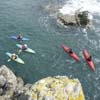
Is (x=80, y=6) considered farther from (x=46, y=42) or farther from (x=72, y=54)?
(x=72, y=54)

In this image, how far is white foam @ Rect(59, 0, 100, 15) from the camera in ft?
183

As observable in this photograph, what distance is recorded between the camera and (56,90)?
2586 centimetres

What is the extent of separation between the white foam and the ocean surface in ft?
0.68

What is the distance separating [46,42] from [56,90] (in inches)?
777

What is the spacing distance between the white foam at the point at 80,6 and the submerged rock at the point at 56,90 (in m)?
29.3

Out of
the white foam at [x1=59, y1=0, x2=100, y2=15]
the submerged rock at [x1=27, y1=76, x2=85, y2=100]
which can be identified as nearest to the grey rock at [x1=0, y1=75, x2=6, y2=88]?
the submerged rock at [x1=27, y1=76, x2=85, y2=100]

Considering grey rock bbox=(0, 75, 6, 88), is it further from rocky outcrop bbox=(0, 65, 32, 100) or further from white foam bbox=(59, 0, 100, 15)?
white foam bbox=(59, 0, 100, 15)

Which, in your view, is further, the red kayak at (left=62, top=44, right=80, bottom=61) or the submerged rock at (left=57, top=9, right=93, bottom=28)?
the submerged rock at (left=57, top=9, right=93, bottom=28)

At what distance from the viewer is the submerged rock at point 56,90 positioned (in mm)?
25375

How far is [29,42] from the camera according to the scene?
44812mm

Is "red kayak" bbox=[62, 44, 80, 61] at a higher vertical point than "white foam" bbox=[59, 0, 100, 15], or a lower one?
lower

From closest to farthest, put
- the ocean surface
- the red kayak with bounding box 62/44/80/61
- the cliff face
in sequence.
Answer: the cliff face, the ocean surface, the red kayak with bounding box 62/44/80/61

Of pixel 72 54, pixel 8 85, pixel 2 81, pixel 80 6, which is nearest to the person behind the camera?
pixel 2 81

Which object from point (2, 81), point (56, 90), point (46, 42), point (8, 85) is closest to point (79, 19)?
point (46, 42)
